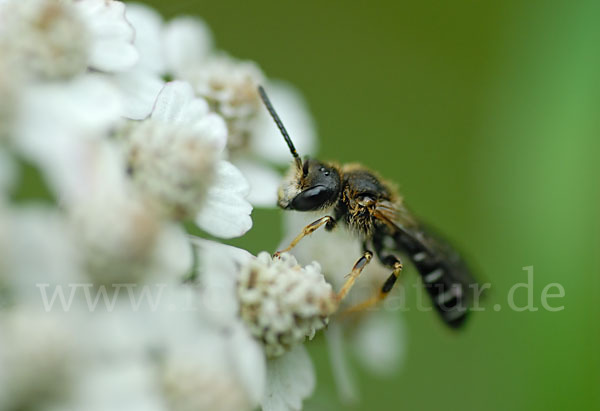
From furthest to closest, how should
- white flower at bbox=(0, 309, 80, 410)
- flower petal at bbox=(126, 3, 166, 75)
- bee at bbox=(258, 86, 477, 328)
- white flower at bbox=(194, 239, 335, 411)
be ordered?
bee at bbox=(258, 86, 477, 328), flower petal at bbox=(126, 3, 166, 75), white flower at bbox=(194, 239, 335, 411), white flower at bbox=(0, 309, 80, 410)

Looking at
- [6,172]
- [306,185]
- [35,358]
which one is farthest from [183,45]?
[35,358]

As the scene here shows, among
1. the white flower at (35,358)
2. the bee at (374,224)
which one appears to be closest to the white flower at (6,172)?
the white flower at (35,358)

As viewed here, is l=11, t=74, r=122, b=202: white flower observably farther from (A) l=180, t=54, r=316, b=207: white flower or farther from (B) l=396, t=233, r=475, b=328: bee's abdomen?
(B) l=396, t=233, r=475, b=328: bee's abdomen

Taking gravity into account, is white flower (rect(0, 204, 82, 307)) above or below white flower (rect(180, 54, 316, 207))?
above

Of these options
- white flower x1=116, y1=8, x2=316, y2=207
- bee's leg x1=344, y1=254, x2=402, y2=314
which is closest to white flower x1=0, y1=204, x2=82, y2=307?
white flower x1=116, y1=8, x2=316, y2=207

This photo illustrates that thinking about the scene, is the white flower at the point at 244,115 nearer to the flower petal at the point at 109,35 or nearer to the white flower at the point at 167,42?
the white flower at the point at 167,42

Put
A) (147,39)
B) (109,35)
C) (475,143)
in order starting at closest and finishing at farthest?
1. (109,35)
2. (147,39)
3. (475,143)

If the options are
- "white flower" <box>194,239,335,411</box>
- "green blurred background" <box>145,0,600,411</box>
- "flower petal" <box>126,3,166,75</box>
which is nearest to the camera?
"white flower" <box>194,239,335,411</box>

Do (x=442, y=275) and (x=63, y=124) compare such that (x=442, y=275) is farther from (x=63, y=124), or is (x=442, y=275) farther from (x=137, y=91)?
(x=63, y=124)
